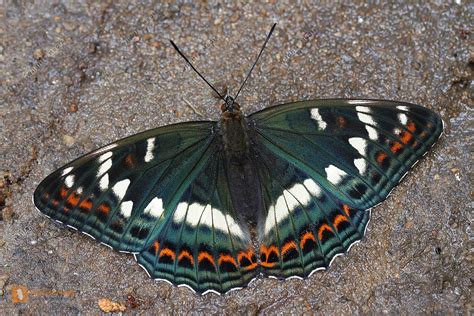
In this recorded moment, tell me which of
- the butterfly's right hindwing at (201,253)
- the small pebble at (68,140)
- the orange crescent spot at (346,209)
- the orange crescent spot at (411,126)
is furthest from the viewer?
the small pebble at (68,140)

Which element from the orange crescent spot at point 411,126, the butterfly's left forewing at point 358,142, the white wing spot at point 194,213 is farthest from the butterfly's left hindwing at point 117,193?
the orange crescent spot at point 411,126

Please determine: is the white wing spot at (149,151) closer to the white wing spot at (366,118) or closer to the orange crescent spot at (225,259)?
the orange crescent spot at (225,259)

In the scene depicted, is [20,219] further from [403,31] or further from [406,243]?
[403,31]

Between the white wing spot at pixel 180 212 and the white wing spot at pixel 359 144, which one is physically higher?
the white wing spot at pixel 359 144

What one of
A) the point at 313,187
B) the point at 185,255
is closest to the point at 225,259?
the point at 185,255

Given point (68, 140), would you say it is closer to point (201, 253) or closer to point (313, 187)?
point (201, 253)

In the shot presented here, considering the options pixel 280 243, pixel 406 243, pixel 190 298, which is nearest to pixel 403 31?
pixel 406 243

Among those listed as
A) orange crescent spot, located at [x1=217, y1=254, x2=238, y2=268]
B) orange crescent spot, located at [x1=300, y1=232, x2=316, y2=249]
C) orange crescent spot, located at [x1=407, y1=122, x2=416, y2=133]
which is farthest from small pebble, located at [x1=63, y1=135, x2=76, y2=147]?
orange crescent spot, located at [x1=407, y1=122, x2=416, y2=133]
